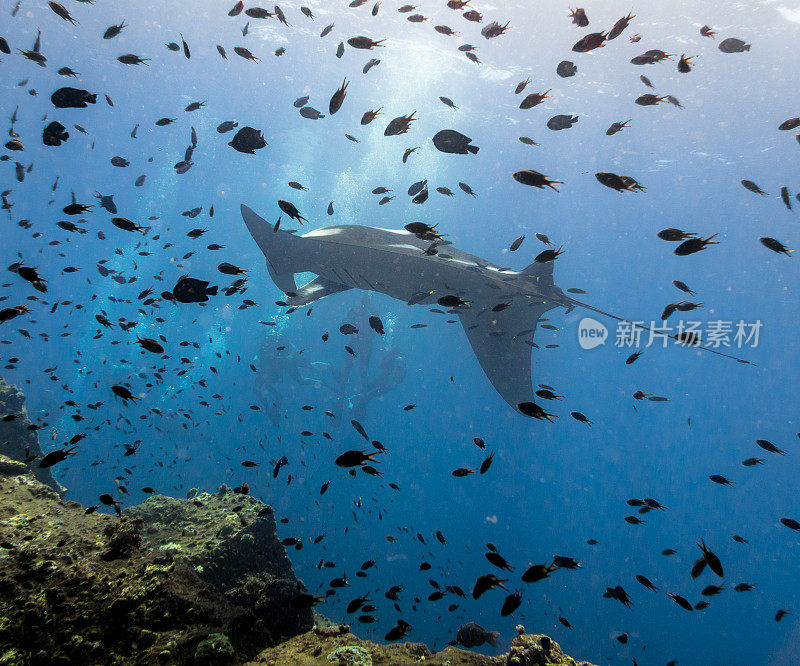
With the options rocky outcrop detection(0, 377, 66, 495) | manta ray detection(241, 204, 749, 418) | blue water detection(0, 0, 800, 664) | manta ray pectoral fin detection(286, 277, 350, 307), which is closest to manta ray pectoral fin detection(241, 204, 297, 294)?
manta ray detection(241, 204, 749, 418)

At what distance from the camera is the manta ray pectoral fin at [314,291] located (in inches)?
342

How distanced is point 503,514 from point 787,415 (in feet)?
199

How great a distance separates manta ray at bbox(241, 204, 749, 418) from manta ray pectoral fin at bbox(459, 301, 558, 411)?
0.08 ft

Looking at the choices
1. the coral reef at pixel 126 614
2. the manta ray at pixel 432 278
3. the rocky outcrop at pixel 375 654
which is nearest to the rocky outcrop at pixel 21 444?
the coral reef at pixel 126 614

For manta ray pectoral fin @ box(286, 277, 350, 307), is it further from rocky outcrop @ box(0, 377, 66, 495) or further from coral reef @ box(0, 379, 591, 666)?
rocky outcrop @ box(0, 377, 66, 495)

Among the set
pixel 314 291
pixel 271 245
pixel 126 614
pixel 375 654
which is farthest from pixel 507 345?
pixel 126 614

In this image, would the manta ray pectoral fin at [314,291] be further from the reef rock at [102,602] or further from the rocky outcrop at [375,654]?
the rocky outcrop at [375,654]

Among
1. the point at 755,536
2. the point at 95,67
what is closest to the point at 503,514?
the point at 755,536

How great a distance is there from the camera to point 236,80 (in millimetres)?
32125

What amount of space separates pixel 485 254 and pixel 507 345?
246ft

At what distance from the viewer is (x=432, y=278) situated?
28.1 ft

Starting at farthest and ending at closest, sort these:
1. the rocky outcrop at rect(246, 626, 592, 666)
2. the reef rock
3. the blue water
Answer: the blue water → the rocky outcrop at rect(246, 626, 592, 666) → the reef rock

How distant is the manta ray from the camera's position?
830 cm

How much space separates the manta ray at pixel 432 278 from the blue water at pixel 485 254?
2.98 m
